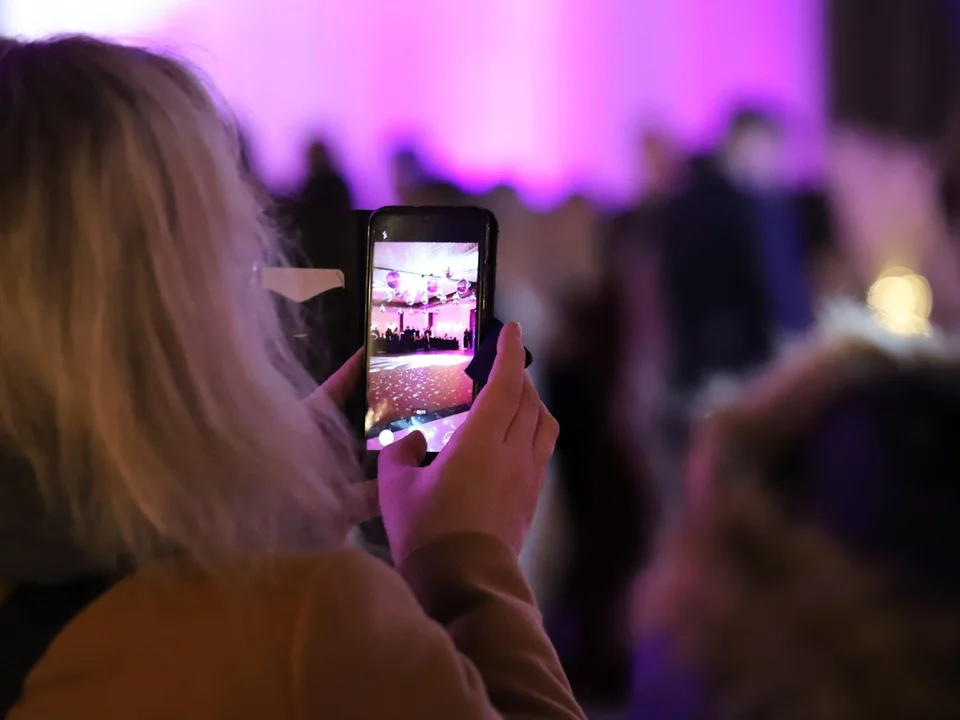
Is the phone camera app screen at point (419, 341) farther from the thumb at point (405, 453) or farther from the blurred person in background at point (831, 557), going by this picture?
the blurred person in background at point (831, 557)

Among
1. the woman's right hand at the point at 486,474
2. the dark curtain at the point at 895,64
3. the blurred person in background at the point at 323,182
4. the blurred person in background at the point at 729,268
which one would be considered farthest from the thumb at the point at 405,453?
the dark curtain at the point at 895,64

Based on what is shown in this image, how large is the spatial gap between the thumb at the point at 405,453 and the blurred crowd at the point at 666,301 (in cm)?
45

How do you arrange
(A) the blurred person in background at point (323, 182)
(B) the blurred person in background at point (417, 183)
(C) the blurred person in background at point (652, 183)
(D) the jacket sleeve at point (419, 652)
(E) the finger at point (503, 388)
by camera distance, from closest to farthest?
(D) the jacket sleeve at point (419, 652), (E) the finger at point (503, 388), (A) the blurred person in background at point (323, 182), (B) the blurred person in background at point (417, 183), (C) the blurred person in background at point (652, 183)

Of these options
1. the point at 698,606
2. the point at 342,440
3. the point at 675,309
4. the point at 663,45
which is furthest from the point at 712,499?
the point at 663,45

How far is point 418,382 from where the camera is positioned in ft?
1.40

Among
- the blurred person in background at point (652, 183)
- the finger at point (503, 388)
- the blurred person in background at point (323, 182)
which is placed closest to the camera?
the finger at point (503, 388)

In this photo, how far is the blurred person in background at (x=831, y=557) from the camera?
0.24 m

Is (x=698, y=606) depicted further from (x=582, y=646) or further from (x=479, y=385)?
(x=582, y=646)

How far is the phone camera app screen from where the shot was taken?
0.42 m

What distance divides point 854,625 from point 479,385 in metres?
0.21

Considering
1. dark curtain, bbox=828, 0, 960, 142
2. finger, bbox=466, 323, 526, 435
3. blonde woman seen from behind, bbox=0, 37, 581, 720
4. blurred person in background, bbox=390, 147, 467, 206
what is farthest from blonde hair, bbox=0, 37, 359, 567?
dark curtain, bbox=828, 0, 960, 142

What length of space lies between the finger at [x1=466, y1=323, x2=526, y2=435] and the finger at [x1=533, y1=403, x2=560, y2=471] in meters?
0.02

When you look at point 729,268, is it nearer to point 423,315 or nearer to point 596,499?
point 596,499

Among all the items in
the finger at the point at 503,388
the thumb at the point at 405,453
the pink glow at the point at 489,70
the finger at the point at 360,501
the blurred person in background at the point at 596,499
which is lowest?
the blurred person in background at the point at 596,499
